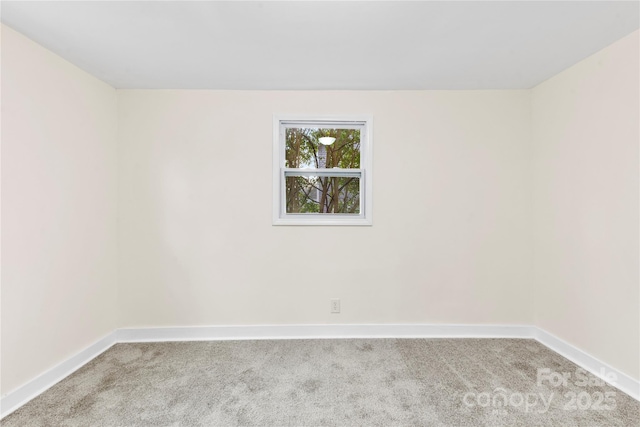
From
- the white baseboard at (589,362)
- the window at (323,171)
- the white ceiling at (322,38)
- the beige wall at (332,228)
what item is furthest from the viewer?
the window at (323,171)

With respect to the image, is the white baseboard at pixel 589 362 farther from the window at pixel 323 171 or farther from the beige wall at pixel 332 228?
the window at pixel 323 171

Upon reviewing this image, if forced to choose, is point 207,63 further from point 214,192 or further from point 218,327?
point 218,327

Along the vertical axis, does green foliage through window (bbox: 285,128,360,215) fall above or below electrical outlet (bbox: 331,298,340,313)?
above

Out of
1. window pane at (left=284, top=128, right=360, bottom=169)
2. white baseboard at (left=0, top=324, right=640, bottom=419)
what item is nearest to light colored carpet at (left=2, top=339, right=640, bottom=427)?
white baseboard at (left=0, top=324, right=640, bottom=419)

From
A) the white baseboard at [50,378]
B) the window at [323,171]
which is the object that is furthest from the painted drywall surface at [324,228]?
the white baseboard at [50,378]

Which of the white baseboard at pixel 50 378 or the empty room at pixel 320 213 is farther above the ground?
the empty room at pixel 320 213

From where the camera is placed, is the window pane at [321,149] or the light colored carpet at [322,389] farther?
the window pane at [321,149]

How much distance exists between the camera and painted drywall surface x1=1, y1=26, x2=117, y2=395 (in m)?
1.70

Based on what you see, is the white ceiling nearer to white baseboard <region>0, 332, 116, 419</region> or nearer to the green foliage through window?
the green foliage through window

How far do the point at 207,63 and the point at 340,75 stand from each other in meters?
1.03

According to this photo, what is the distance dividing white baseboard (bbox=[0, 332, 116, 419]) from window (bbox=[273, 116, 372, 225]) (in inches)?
73.5

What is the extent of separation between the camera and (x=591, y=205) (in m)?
2.08

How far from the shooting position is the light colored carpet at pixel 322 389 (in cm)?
161

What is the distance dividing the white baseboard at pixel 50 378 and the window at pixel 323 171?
1.87 metres
